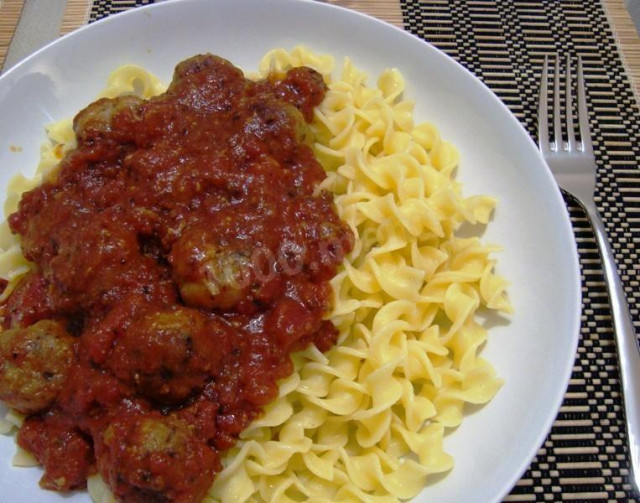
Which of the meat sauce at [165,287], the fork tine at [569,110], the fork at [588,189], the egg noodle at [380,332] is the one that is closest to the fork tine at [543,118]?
the fork at [588,189]

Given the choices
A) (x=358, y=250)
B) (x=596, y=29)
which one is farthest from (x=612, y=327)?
(x=596, y=29)

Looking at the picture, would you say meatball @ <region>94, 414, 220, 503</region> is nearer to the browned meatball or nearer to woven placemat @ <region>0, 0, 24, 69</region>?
the browned meatball

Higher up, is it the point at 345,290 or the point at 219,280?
the point at 219,280

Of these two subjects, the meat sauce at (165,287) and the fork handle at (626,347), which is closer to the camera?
the meat sauce at (165,287)

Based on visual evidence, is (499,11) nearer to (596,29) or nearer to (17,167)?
(596,29)

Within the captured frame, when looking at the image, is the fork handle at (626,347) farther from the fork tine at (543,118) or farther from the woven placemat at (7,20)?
the woven placemat at (7,20)

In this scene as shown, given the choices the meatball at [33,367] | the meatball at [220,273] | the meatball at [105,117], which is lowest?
the meatball at [33,367]
